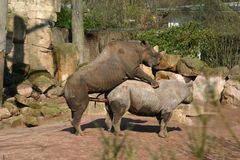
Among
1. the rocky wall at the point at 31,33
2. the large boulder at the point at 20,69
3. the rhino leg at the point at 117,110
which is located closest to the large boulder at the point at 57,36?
the rocky wall at the point at 31,33

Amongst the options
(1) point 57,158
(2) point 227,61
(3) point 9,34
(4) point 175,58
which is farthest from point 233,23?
(1) point 57,158

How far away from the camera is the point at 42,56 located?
18156mm

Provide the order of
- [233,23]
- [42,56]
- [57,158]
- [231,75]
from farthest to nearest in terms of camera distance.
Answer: [233,23] < [42,56] < [231,75] < [57,158]

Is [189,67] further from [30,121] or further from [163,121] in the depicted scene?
[163,121]

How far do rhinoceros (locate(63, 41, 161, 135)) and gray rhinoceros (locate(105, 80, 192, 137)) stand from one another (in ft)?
0.48

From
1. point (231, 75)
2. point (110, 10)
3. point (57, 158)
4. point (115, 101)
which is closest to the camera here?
point (57, 158)

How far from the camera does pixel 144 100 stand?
853 cm

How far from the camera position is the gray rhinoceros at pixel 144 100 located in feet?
27.5

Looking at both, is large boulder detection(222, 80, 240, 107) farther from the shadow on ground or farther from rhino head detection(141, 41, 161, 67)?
rhino head detection(141, 41, 161, 67)

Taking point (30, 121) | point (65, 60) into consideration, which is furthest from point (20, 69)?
point (30, 121)

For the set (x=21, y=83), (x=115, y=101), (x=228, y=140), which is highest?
(x=115, y=101)

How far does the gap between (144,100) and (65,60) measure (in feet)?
32.5

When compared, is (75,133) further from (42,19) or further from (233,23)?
(233,23)

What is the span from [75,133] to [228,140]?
2.58 meters
